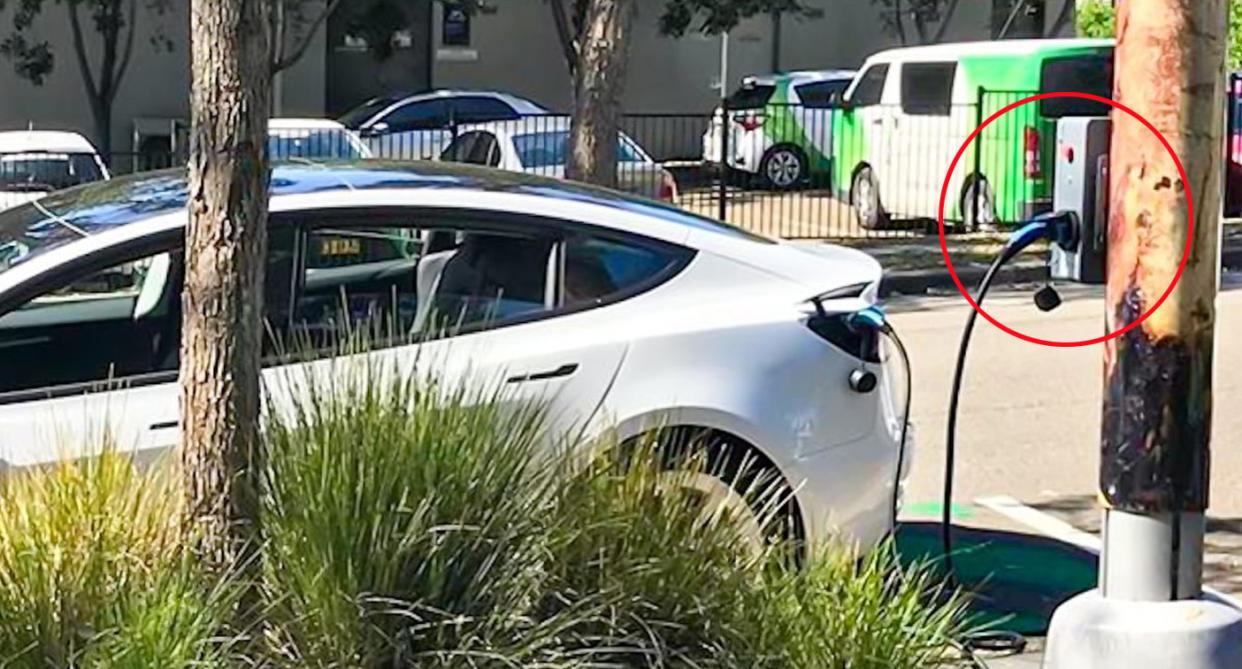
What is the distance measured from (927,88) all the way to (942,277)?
4189 millimetres

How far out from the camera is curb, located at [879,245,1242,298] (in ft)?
58.3

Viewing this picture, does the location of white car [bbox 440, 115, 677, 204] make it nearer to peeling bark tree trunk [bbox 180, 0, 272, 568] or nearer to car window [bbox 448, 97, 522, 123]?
car window [bbox 448, 97, 522, 123]

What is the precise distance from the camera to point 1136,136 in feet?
15.0

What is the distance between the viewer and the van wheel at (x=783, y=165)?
89.9 ft

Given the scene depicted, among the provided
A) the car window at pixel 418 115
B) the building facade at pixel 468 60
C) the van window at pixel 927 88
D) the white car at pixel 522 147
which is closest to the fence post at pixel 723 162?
the white car at pixel 522 147

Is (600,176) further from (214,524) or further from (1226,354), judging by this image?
(214,524)

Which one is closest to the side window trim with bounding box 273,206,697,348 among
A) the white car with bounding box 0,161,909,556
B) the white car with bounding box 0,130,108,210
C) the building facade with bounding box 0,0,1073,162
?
the white car with bounding box 0,161,909,556

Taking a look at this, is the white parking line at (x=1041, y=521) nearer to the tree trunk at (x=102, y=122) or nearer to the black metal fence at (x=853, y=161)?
the black metal fence at (x=853, y=161)

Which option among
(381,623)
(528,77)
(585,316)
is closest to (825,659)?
(381,623)

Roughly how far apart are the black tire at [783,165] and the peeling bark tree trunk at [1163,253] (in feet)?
74.5

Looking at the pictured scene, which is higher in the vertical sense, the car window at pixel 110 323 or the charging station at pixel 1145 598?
the car window at pixel 110 323

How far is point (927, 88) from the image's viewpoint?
859 inches

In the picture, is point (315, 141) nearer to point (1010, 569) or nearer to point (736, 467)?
point (1010, 569)

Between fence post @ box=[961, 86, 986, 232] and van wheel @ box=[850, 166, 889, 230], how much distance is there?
1690 mm
